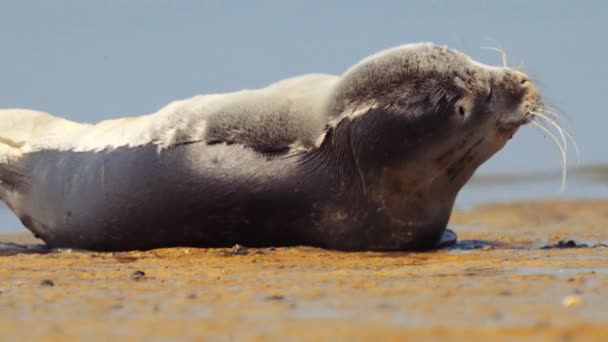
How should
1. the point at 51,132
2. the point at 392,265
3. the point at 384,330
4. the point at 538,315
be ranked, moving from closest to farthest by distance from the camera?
the point at 384,330, the point at 538,315, the point at 392,265, the point at 51,132

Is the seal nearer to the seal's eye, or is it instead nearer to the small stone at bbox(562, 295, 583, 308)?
the seal's eye

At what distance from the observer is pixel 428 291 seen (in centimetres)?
470

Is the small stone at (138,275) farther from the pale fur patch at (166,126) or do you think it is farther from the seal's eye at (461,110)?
the seal's eye at (461,110)

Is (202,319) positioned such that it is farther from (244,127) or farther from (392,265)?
(244,127)

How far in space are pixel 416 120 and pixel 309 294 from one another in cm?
236

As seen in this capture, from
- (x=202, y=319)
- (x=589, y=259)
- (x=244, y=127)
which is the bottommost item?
(x=202, y=319)

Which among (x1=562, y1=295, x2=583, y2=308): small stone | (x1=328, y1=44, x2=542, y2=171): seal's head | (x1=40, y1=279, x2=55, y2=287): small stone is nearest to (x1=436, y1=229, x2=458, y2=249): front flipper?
(x1=328, y1=44, x2=542, y2=171): seal's head

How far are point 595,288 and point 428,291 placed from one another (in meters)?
0.69

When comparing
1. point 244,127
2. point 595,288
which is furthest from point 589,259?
point 244,127

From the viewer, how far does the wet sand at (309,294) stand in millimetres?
3689

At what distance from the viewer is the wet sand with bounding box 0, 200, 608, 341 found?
3689 mm

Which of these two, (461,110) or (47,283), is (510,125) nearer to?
(461,110)

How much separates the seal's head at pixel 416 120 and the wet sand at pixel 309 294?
46cm

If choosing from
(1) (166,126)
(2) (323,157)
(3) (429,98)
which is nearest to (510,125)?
(3) (429,98)
